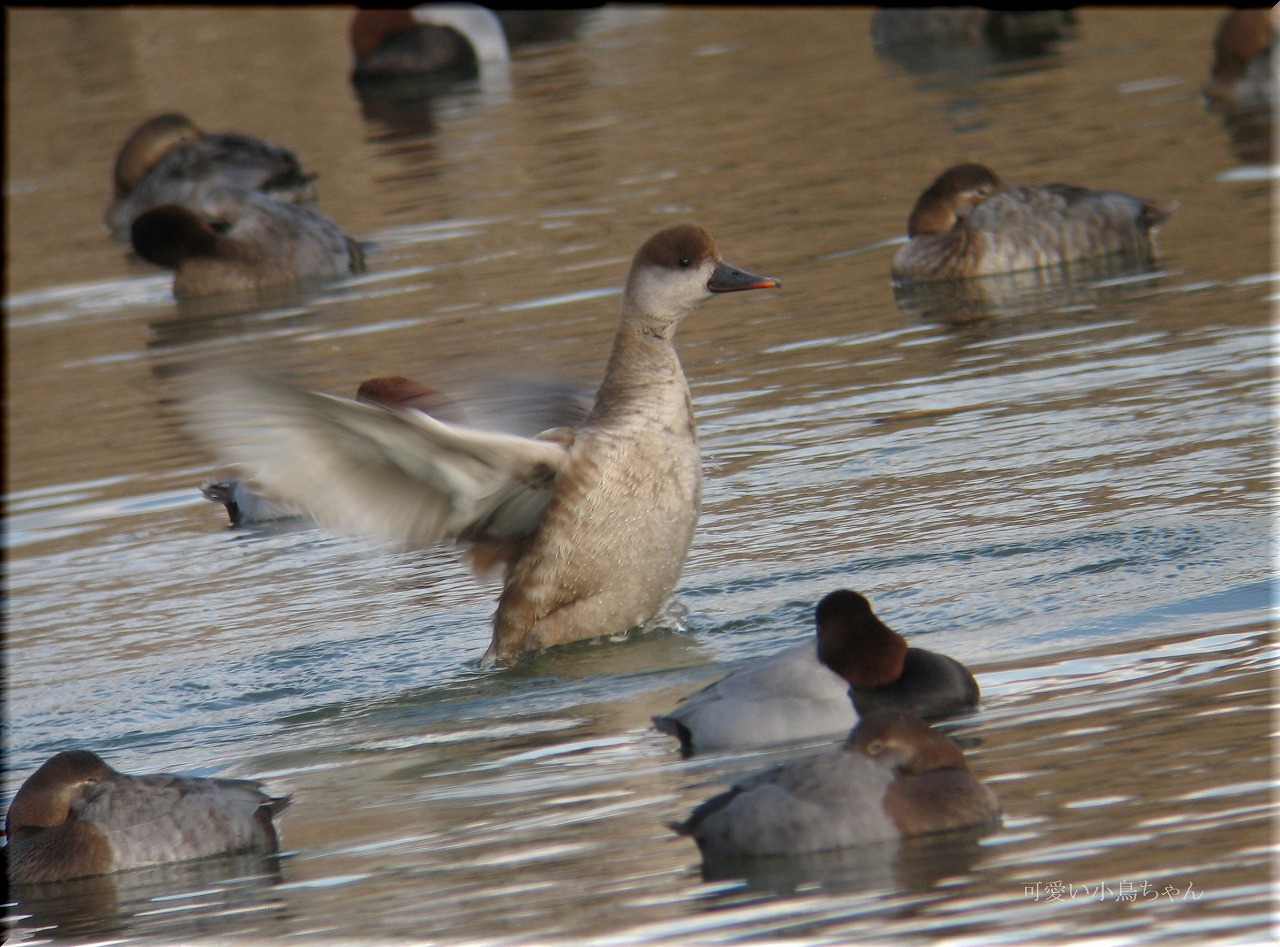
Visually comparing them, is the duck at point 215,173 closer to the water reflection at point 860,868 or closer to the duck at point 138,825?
the duck at point 138,825

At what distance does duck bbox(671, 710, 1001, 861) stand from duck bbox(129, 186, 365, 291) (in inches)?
433

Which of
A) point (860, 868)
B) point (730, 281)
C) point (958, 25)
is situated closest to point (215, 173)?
point (958, 25)

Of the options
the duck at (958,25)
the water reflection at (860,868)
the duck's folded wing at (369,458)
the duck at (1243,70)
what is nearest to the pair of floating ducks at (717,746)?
the water reflection at (860,868)

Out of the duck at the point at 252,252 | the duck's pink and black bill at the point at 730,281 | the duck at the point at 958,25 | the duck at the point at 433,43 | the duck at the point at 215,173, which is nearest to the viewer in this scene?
the duck's pink and black bill at the point at 730,281

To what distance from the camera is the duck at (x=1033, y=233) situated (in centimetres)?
1268

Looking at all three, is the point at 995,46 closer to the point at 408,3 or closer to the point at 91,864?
the point at 408,3

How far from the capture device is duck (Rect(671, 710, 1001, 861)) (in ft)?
16.3

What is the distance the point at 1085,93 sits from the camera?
18281 mm

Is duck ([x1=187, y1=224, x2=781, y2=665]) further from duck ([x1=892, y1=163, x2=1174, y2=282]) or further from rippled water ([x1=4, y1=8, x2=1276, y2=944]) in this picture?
duck ([x1=892, y1=163, x2=1174, y2=282])

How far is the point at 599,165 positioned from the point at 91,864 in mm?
13238

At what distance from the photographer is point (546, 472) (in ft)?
23.2

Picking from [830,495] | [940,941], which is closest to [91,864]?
[940,941]

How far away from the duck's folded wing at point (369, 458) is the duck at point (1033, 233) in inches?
243

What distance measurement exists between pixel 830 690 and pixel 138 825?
1.98m
